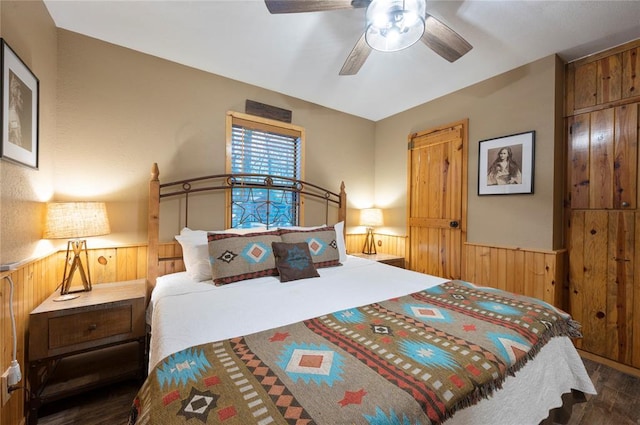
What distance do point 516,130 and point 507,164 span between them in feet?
1.04

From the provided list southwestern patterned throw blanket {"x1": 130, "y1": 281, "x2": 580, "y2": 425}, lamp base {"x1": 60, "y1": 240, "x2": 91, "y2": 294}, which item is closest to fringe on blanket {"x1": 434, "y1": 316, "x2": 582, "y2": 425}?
southwestern patterned throw blanket {"x1": 130, "y1": 281, "x2": 580, "y2": 425}

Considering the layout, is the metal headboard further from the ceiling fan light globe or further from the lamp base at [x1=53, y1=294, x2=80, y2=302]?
the ceiling fan light globe

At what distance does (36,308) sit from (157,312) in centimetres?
77

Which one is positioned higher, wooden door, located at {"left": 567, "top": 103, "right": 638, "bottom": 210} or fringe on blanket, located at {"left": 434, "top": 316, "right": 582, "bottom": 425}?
wooden door, located at {"left": 567, "top": 103, "right": 638, "bottom": 210}


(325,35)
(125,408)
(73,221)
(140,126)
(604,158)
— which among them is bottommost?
(125,408)

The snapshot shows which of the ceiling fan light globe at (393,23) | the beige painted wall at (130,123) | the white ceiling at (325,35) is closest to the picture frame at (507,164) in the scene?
the white ceiling at (325,35)

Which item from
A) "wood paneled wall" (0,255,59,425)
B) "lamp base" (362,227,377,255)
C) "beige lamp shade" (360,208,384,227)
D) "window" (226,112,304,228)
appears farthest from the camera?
"lamp base" (362,227,377,255)

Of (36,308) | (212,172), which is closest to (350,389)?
(36,308)

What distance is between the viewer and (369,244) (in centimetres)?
369

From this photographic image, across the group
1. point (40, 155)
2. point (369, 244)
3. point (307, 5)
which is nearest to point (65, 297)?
point (40, 155)

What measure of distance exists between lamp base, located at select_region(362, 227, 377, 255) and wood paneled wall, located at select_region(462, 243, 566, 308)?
1.18 meters

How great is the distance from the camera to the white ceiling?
1762 millimetres

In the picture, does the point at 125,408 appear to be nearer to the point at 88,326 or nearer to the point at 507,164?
the point at 88,326

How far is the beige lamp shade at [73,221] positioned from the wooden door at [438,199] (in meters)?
3.10
